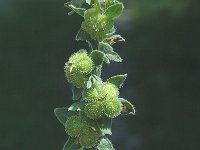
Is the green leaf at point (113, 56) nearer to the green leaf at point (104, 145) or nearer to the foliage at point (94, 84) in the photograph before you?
the foliage at point (94, 84)

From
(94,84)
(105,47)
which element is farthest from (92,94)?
(105,47)

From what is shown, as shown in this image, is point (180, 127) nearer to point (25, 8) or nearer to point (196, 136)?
point (196, 136)

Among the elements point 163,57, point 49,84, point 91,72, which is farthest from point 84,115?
point 163,57

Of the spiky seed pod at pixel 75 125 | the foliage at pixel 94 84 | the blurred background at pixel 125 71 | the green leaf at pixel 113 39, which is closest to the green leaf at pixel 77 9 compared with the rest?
the foliage at pixel 94 84

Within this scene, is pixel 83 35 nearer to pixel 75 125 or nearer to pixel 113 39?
pixel 113 39

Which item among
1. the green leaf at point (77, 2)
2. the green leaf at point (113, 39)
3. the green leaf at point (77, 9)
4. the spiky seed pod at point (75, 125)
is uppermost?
the green leaf at point (77, 2)
